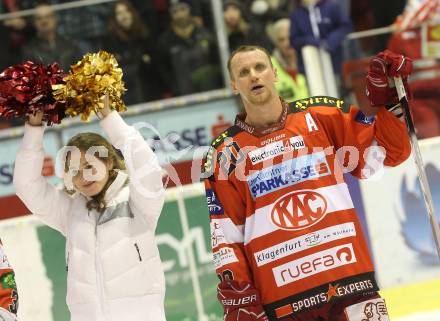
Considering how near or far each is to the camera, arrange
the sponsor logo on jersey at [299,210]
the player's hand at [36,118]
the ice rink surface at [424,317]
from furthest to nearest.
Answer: the ice rink surface at [424,317] → the player's hand at [36,118] → the sponsor logo on jersey at [299,210]

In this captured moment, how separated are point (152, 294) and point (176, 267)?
211cm

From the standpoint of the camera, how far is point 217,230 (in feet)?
12.9

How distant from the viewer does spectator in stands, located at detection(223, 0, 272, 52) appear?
317 inches

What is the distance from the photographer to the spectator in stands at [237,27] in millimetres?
8047

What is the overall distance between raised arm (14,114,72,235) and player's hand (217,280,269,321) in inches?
35.1

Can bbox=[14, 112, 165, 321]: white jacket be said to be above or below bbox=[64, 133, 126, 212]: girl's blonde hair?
below

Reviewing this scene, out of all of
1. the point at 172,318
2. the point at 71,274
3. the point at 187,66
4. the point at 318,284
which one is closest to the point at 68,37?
the point at 187,66

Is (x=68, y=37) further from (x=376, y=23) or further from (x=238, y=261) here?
(x=238, y=261)

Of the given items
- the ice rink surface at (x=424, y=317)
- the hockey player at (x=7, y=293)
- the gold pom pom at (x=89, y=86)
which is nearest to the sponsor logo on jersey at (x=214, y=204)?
the gold pom pom at (x=89, y=86)

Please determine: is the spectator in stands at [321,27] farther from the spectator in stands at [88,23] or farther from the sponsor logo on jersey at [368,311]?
the sponsor logo on jersey at [368,311]

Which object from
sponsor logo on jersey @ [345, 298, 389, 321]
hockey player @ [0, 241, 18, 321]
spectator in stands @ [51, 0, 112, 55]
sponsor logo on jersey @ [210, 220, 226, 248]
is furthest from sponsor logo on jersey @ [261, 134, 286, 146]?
spectator in stands @ [51, 0, 112, 55]

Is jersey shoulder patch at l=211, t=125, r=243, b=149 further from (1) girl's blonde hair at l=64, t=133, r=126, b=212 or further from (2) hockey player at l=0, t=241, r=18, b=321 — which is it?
(2) hockey player at l=0, t=241, r=18, b=321

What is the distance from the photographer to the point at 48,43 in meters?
8.04

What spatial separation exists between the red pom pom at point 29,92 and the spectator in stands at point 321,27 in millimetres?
3976
